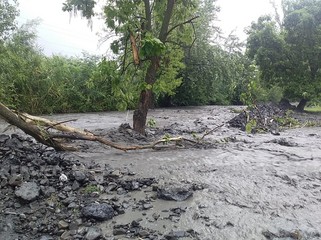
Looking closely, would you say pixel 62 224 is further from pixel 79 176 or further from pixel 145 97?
pixel 145 97

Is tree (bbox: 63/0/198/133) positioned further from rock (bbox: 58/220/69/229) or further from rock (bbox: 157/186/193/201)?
rock (bbox: 58/220/69/229)

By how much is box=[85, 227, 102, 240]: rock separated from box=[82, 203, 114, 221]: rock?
196 millimetres

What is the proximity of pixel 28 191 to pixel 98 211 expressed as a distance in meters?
0.94

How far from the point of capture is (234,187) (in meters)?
4.31

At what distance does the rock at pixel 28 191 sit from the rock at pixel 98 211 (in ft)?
2.22

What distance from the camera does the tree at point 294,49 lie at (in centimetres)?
1811

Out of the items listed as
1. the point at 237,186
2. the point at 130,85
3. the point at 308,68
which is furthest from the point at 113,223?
the point at 308,68

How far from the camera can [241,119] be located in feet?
35.6

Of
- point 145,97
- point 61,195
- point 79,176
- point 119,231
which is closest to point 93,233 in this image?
point 119,231

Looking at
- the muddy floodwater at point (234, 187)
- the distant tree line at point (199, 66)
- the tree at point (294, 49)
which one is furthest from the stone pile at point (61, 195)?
the tree at point (294, 49)

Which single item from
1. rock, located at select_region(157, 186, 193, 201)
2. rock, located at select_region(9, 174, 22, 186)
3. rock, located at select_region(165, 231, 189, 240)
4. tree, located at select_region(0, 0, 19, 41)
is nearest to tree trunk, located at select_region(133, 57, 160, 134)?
rock, located at select_region(157, 186, 193, 201)

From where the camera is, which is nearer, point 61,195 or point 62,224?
point 62,224

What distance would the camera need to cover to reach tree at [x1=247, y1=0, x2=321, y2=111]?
18.1 m

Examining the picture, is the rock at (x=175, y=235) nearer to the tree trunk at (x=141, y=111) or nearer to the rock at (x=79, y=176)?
the rock at (x=79, y=176)
